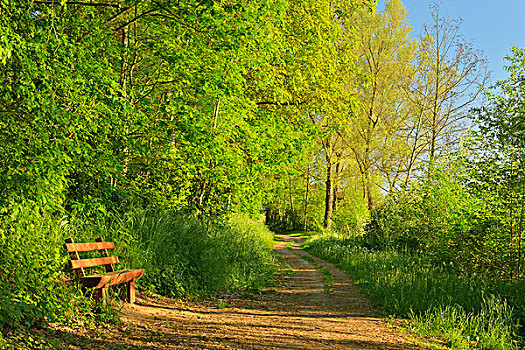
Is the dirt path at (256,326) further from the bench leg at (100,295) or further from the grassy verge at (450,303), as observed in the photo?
the grassy verge at (450,303)

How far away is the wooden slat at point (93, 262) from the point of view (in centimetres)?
529

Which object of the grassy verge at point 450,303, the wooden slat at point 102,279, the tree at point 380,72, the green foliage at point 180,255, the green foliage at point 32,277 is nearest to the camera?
the green foliage at point 32,277

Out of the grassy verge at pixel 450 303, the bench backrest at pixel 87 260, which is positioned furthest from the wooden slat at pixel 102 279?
the grassy verge at pixel 450 303

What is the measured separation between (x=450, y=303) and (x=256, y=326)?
12.1ft

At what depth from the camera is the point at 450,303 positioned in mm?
7176

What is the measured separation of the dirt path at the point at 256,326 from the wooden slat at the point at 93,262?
765mm

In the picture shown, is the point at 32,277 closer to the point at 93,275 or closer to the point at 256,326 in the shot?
the point at 93,275

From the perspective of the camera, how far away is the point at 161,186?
929cm

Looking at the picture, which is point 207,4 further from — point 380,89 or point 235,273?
point 380,89

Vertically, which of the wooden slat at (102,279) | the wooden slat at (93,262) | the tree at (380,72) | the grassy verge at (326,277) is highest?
the tree at (380,72)

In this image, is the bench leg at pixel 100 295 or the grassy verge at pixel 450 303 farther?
the grassy verge at pixel 450 303

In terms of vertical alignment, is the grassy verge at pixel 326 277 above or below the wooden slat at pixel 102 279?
below

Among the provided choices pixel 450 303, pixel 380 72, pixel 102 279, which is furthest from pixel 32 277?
pixel 380 72

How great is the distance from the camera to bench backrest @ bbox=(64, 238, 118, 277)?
5.32 m
